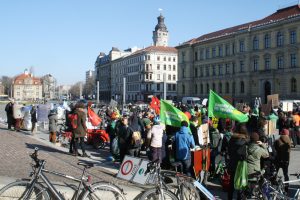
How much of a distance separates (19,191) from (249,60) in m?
72.2

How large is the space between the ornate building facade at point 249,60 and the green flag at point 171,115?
55.3 m

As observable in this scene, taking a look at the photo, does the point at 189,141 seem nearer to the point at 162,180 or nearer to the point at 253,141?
the point at 253,141

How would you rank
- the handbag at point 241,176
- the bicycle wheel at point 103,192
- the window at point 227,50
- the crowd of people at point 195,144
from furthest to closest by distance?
the window at point 227,50, the crowd of people at point 195,144, the handbag at point 241,176, the bicycle wheel at point 103,192

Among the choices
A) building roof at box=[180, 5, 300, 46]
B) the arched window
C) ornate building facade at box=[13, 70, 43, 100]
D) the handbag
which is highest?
building roof at box=[180, 5, 300, 46]

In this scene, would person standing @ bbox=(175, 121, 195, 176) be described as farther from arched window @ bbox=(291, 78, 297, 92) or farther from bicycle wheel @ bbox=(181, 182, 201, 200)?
arched window @ bbox=(291, 78, 297, 92)

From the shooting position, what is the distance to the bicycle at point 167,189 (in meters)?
6.41

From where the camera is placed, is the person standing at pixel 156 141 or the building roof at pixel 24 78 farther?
the building roof at pixel 24 78

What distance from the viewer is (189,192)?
6984mm

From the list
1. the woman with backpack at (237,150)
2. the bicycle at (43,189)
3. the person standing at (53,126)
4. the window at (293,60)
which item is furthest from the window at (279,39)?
the bicycle at (43,189)

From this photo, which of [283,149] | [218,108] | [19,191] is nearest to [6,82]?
[218,108]

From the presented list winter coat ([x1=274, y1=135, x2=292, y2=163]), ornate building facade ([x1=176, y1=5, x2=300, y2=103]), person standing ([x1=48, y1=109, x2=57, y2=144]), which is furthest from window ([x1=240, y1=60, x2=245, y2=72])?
winter coat ([x1=274, y1=135, x2=292, y2=163])

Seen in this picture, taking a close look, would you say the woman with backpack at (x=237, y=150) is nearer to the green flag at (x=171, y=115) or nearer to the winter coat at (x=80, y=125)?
the green flag at (x=171, y=115)

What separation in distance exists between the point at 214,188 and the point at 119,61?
135 m

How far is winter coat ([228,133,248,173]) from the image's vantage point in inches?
345
